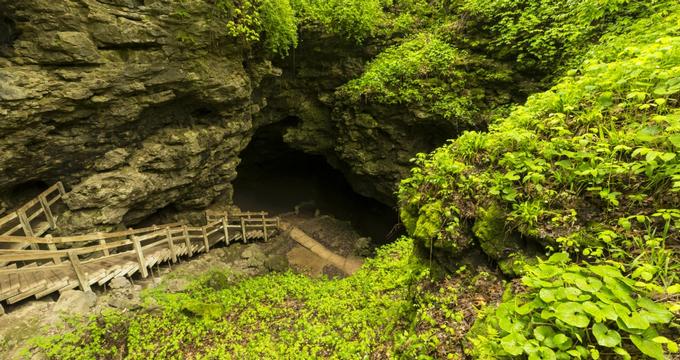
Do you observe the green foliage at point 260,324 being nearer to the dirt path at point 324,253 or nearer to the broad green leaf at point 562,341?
the broad green leaf at point 562,341

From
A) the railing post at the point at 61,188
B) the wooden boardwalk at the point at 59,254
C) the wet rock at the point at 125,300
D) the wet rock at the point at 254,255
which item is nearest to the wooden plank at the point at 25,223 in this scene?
the wooden boardwalk at the point at 59,254

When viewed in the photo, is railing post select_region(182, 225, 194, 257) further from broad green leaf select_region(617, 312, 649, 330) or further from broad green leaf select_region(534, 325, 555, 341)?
broad green leaf select_region(617, 312, 649, 330)

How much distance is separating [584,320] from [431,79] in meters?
11.8

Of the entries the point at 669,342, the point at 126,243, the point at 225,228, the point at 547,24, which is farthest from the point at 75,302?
the point at 547,24

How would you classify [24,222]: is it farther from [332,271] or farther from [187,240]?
[332,271]

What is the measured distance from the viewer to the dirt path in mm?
13336

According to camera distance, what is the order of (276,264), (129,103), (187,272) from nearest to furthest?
1. (129,103)
2. (187,272)
3. (276,264)

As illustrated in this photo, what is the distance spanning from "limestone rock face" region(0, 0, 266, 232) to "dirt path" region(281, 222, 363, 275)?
5.92 meters

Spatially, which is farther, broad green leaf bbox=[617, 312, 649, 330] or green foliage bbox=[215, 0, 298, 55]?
green foliage bbox=[215, 0, 298, 55]

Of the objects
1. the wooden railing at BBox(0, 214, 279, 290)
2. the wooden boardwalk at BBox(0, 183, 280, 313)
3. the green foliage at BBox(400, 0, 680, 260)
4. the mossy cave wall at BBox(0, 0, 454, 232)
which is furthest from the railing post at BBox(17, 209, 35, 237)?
the green foliage at BBox(400, 0, 680, 260)

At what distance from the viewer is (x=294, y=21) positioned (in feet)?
37.8

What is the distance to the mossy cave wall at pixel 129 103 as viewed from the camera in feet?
20.6

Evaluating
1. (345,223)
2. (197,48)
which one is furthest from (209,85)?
(345,223)

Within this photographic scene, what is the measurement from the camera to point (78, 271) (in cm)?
674
